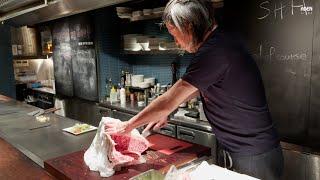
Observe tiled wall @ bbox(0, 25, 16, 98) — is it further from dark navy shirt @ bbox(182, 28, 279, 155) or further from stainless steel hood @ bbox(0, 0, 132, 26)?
dark navy shirt @ bbox(182, 28, 279, 155)

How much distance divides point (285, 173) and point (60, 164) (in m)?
1.93

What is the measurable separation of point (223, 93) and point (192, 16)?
1.45 feet

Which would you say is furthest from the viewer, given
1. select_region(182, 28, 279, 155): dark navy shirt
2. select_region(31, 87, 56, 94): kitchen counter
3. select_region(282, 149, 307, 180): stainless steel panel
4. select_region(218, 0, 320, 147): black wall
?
select_region(31, 87, 56, 94): kitchen counter

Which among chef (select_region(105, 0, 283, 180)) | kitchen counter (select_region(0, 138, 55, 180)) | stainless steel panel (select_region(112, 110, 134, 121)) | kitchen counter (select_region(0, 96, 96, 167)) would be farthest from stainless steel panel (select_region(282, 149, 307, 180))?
stainless steel panel (select_region(112, 110, 134, 121))

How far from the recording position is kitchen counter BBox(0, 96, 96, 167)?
6.68 ft

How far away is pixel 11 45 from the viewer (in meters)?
6.19

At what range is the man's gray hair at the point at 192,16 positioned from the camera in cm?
155

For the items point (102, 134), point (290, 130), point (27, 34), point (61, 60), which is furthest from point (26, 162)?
point (27, 34)

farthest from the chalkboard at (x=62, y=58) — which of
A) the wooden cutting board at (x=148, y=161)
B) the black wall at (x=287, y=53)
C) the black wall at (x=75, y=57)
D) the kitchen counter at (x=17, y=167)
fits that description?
the wooden cutting board at (x=148, y=161)

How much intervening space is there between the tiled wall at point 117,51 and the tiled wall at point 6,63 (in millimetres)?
2599

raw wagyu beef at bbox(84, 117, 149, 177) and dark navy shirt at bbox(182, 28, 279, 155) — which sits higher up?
dark navy shirt at bbox(182, 28, 279, 155)

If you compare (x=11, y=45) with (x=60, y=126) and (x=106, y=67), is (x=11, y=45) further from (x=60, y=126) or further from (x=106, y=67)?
(x=60, y=126)

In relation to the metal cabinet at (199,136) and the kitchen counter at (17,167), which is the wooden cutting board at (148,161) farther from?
the metal cabinet at (199,136)

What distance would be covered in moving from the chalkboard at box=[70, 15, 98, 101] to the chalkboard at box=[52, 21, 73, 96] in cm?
18
